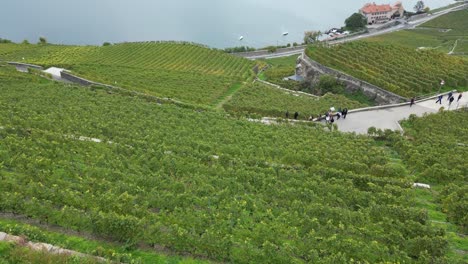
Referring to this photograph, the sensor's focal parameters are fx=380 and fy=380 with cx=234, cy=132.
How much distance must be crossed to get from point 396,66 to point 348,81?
647cm

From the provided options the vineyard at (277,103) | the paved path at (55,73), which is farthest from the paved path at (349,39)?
the paved path at (55,73)

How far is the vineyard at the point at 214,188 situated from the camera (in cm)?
1227

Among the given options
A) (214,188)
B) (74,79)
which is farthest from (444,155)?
(74,79)

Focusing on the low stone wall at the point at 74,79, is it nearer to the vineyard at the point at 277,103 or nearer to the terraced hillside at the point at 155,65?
the terraced hillside at the point at 155,65

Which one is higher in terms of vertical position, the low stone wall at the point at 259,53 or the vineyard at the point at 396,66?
the low stone wall at the point at 259,53

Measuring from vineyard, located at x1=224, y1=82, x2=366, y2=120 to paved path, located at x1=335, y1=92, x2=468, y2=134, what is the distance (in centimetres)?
273

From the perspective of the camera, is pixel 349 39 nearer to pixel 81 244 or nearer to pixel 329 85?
pixel 329 85

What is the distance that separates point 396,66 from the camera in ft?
147

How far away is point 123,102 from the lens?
28438 millimetres

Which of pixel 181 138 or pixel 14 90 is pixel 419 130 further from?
pixel 14 90

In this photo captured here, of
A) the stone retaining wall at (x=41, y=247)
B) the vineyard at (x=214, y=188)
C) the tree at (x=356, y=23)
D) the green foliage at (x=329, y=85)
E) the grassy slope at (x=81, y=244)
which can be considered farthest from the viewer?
the tree at (x=356, y=23)

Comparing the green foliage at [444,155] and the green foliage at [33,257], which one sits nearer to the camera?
the green foliage at [33,257]

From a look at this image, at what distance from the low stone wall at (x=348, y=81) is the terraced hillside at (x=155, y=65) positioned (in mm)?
7923

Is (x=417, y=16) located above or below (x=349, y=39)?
above
